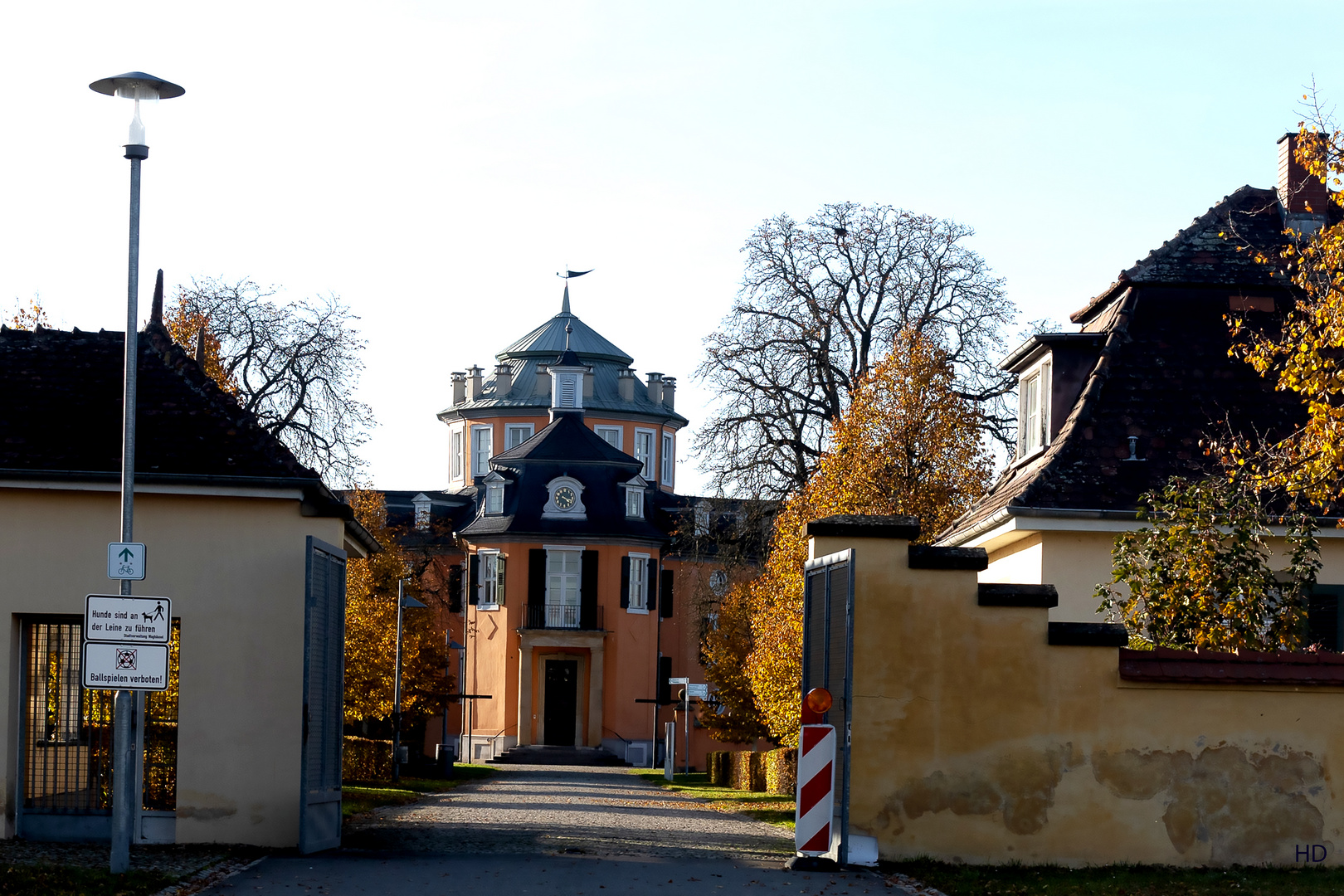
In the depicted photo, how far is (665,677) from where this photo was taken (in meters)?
67.9

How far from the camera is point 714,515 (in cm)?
4125

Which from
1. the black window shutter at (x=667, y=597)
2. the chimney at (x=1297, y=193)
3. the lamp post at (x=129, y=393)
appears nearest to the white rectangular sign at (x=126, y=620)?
the lamp post at (x=129, y=393)

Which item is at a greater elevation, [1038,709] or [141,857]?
[1038,709]

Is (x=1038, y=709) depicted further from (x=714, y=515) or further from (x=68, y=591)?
(x=714, y=515)

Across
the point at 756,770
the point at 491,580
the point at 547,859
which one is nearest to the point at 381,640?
the point at 756,770

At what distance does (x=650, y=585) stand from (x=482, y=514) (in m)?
7.51

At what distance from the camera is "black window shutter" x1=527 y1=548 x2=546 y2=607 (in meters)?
65.9

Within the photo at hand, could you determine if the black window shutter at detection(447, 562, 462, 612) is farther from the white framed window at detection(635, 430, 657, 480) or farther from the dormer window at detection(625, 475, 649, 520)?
the white framed window at detection(635, 430, 657, 480)

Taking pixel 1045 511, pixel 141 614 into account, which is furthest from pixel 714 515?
pixel 141 614

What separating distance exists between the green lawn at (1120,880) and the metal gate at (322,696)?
5209mm

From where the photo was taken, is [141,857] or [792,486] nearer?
[141,857]

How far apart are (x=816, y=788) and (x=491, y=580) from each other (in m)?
53.9

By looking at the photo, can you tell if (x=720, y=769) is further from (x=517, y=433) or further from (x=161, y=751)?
(x=517, y=433)

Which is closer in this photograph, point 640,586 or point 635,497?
point 640,586
